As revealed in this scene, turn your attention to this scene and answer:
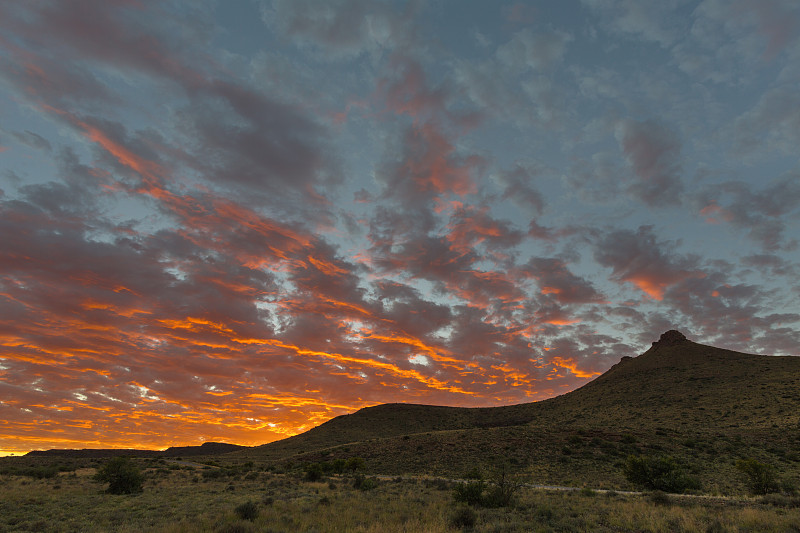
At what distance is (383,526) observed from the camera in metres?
15.6

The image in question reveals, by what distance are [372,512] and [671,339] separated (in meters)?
150

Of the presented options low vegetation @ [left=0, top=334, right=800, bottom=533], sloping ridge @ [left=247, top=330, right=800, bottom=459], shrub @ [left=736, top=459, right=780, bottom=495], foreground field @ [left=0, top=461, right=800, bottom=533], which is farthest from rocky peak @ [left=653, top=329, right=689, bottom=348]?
foreground field @ [left=0, top=461, right=800, bottom=533]

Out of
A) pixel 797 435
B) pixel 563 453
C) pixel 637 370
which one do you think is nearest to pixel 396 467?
pixel 563 453

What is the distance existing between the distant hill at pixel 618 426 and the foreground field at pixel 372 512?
15.3m

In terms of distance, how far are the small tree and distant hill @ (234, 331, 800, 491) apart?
88.9ft

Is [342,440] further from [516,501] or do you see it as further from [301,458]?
[516,501]

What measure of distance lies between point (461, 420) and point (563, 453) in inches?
2767

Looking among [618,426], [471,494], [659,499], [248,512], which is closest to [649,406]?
[618,426]

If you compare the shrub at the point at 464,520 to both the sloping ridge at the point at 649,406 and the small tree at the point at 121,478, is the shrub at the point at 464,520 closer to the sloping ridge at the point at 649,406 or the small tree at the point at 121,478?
the small tree at the point at 121,478

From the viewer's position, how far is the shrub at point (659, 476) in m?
28.9

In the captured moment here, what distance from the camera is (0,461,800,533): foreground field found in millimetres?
15523

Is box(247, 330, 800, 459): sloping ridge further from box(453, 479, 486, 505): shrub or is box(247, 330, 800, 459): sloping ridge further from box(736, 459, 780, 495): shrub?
box(453, 479, 486, 505): shrub

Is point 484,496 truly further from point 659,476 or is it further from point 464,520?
point 659,476

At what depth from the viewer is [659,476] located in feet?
98.8
